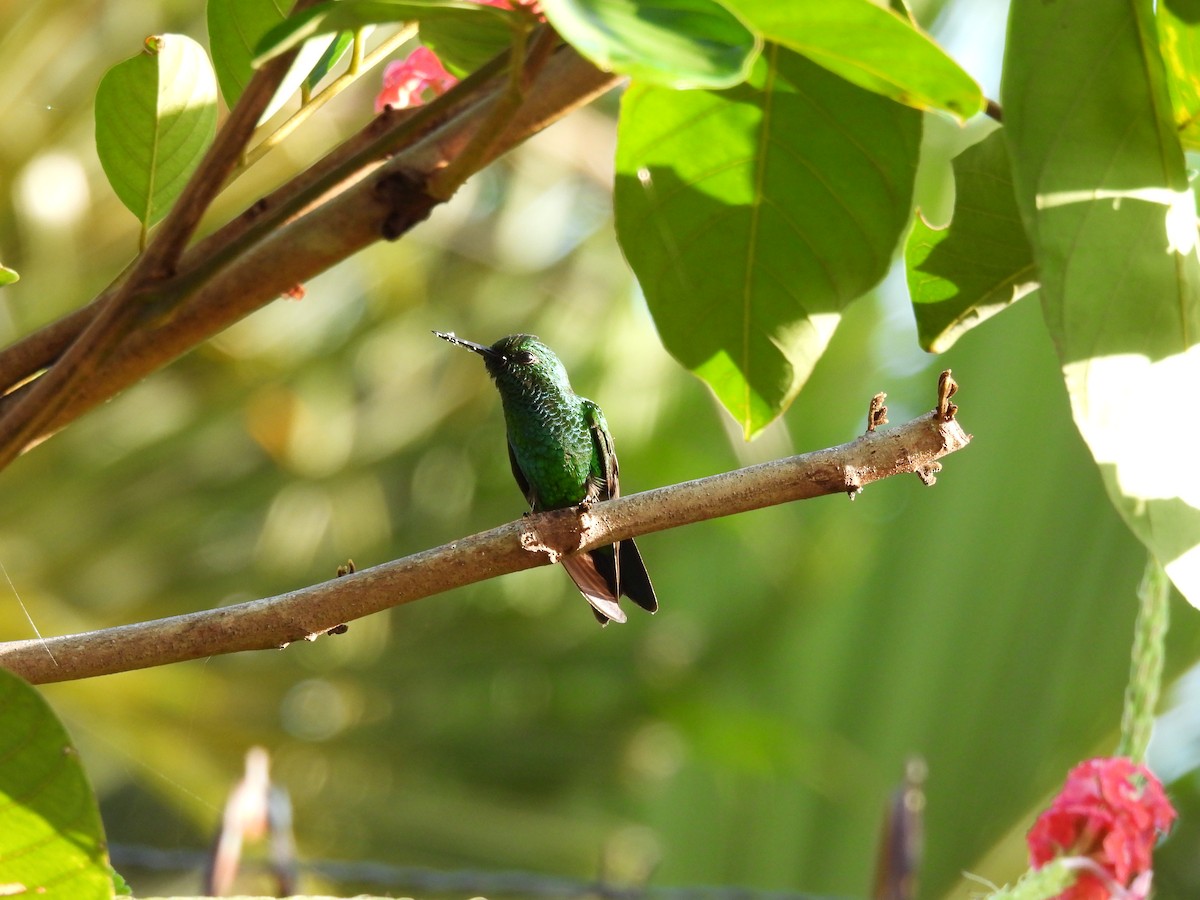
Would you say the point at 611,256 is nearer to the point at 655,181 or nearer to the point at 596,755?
the point at 596,755

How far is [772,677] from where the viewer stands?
4219 millimetres

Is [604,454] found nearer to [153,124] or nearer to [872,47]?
[153,124]

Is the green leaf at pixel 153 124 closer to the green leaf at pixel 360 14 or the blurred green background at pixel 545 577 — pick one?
the green leaf at pixel 360 14

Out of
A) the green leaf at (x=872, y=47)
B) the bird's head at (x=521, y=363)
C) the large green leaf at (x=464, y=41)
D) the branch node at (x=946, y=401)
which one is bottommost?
the branch node at (x=946, y=401)

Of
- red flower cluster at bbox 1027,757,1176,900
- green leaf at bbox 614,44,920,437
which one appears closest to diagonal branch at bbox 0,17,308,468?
green leaf at bbox 614,44,920,437

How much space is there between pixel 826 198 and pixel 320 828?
3780mm

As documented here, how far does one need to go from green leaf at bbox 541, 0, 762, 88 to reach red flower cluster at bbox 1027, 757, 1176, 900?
2.48 ft

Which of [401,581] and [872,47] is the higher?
[872,47]

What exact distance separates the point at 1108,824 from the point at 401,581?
0.67 metres

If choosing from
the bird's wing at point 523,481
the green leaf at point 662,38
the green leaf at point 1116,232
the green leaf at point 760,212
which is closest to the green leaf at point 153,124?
the green leaf at point 760,212

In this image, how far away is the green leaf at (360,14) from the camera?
0.50 m

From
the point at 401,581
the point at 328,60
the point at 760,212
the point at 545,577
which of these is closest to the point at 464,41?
the point at 328,60

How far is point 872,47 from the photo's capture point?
0.54 metres

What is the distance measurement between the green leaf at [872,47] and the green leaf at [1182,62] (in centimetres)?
21
